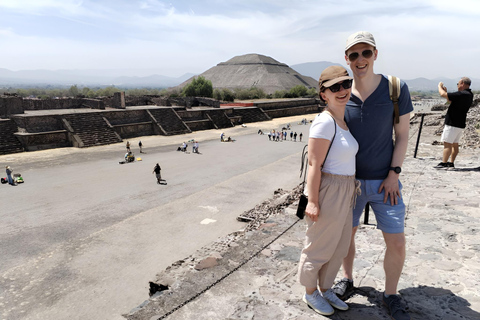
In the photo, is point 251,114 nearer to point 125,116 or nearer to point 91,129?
point 125,116

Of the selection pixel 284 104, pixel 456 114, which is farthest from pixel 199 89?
pixel 456 114

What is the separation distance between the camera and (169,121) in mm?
28719

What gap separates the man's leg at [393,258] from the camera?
7.41ft

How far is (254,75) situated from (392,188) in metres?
106

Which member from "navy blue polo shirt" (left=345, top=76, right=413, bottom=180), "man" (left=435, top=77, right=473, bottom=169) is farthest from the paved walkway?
"man" (left=435, top=77, right=473, bottom=169)

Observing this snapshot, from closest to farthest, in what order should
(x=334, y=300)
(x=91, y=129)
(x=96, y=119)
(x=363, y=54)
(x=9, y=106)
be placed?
1. (x=363, y=54)
2. (x=334, y=300)
3. (x=9, y=106)
4. (x=91, y=129)
5. (x=96, y=119)

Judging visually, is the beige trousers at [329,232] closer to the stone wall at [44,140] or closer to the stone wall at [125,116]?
the stone wall at [44,140]

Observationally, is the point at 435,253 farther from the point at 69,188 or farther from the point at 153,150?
the point at 153,150

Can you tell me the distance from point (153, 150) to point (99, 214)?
11.7 metres

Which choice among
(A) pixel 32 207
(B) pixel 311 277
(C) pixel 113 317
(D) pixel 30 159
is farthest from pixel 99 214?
(D) pixel 30 159

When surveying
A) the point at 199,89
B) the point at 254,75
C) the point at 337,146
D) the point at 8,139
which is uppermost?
the point at 254,75

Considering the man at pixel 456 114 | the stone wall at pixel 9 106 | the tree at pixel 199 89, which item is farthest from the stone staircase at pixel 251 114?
the man at pixel 456 114

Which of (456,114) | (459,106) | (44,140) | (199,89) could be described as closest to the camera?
(459,106)

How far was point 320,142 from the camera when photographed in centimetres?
208
